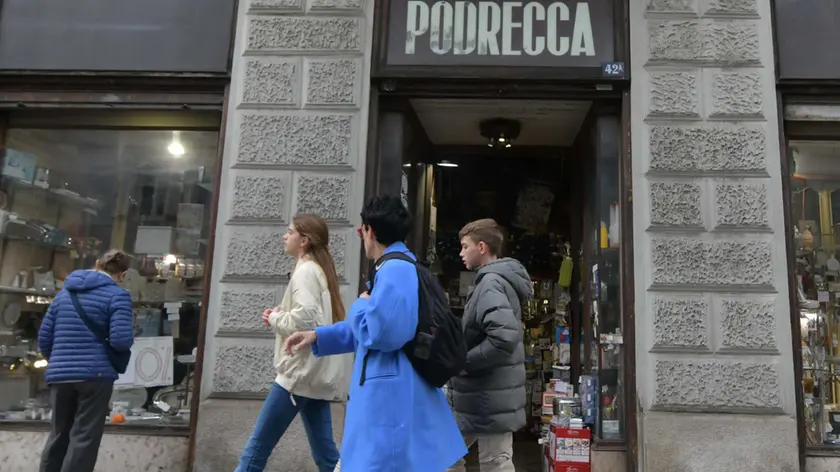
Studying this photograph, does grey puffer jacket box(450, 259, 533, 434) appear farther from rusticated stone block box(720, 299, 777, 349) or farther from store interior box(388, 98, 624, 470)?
rusticated stone block box(720, 299, 777, 349)

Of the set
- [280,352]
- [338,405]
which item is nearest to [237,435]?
[338,405]

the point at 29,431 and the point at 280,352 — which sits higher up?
the point at 280,352

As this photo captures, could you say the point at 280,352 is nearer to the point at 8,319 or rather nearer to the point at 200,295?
the point at 200,295

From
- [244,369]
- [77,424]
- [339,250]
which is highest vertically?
[339,250]

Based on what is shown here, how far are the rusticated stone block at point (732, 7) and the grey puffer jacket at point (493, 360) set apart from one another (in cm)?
319

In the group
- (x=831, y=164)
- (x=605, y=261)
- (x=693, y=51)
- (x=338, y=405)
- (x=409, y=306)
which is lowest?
(x=338, y=405)

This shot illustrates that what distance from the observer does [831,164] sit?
17.9 feet

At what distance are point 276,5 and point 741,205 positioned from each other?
417 centimetres

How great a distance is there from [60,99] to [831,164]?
21.9 ft

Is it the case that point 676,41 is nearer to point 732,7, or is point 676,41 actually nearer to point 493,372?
point 732,7

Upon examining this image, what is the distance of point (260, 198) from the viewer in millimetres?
5266

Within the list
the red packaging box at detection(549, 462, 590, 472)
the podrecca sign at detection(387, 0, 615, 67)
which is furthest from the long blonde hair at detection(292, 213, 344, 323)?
the red packaging box at detection(549, 462, 590, 472)

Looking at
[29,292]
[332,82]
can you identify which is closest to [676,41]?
[332,82]

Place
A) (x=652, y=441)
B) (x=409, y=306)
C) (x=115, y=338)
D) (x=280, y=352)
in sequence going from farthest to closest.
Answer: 1. (x=652, y=441)
2. (x=115, y=338)
3. (x=280, y=352)
4. (x=409, y=306)
